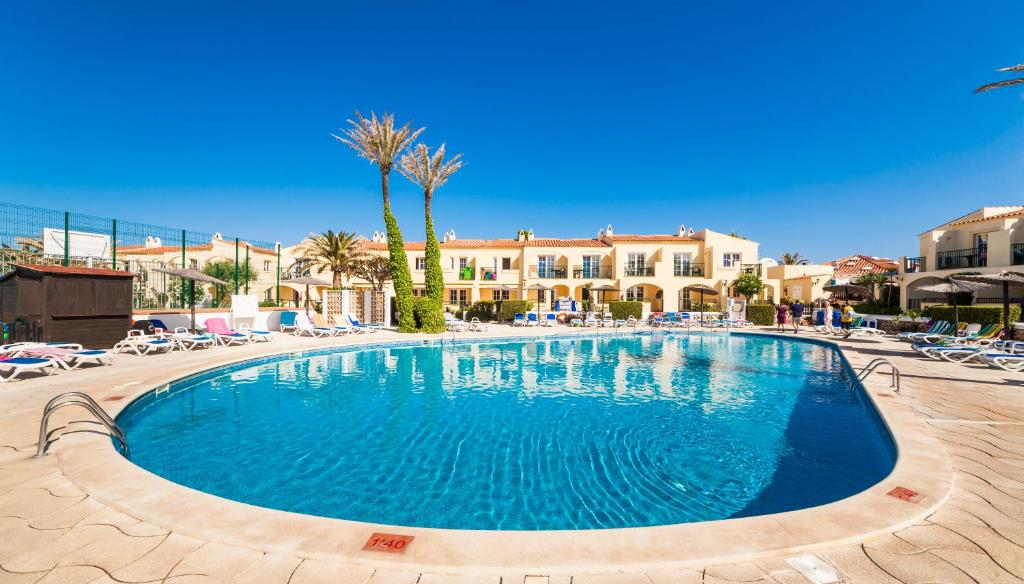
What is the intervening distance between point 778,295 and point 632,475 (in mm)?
35244

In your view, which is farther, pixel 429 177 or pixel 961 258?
pixel 961 258

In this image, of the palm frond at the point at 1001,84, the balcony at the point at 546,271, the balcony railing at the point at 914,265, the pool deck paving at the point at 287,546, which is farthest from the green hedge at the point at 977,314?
the balcony at the point at 546,271

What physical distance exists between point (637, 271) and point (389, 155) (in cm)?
2020

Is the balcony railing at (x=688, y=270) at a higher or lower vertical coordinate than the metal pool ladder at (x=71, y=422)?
higher

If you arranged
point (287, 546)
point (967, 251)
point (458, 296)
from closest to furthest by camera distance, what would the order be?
1. point (287, 546)
2. point (967, 251)
3. point (458, 296)

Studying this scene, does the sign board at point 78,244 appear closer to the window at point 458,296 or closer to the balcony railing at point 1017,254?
the window at point 458,296

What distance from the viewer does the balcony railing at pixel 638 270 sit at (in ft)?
106

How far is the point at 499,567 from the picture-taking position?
252 cm

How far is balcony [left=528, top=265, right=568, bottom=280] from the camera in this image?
33562mm

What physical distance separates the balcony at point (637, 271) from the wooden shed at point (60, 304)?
2808cm

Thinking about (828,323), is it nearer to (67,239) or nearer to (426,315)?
(426,315)

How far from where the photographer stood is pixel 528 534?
2.92 m

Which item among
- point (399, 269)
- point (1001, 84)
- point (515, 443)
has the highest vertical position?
point (1001, 84)

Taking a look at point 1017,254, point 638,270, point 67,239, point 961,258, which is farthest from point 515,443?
point 961,258
